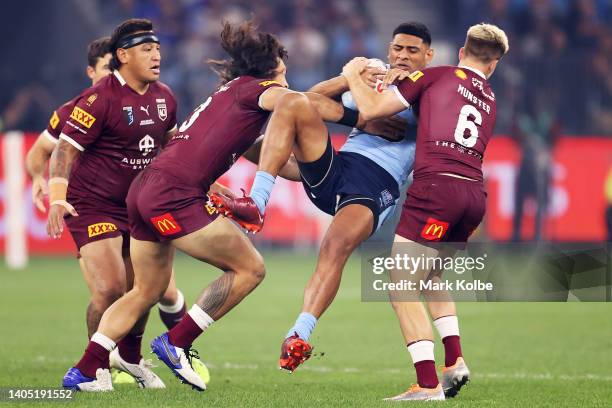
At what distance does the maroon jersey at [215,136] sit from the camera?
24.7 feet

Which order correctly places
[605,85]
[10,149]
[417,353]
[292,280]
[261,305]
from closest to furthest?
[417,353], [261,305], [292,280], [10,149], [605,85]

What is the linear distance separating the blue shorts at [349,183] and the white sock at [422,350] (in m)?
0.82

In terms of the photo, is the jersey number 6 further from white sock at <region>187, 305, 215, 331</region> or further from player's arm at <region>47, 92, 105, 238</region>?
player's arm at <region>47, 92, 105, 238</region>

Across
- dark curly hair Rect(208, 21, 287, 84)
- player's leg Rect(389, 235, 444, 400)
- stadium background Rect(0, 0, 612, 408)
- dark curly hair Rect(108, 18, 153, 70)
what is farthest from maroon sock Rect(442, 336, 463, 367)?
dark curly hair Rect(108, 18, 153, 70)

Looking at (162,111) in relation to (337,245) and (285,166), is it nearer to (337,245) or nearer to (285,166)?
(285,166)

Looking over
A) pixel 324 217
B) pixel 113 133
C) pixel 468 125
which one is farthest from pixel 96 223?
pixel 324 217

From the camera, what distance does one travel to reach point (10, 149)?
18.2 meters

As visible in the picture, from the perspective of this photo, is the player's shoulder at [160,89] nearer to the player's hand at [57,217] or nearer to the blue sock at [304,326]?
the player's hand at [57,217]

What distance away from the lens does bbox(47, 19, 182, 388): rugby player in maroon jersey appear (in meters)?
8.20

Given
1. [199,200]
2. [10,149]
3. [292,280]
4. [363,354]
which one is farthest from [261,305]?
[199,200]

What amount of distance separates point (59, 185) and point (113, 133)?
2.31ft

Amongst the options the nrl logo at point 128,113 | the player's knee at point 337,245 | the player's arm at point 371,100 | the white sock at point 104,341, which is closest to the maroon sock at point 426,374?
the player's knee at point 337,245

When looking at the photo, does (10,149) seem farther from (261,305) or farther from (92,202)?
(92,202)

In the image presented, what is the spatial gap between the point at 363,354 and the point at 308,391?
240 centimetres
